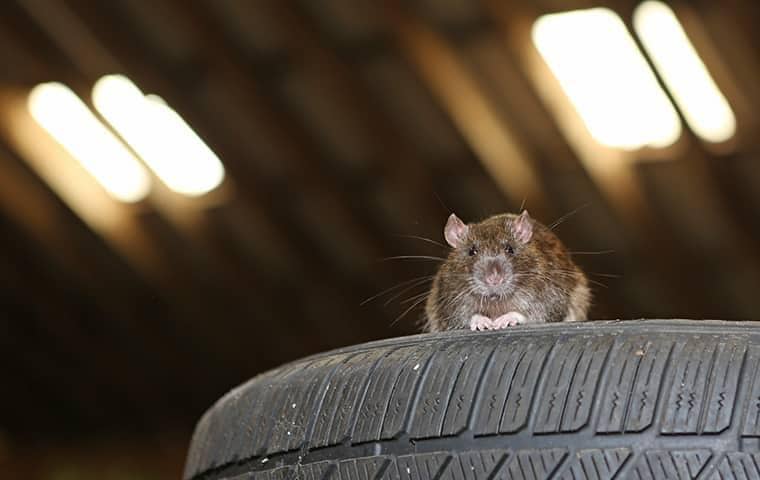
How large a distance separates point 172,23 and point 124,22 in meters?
0.49

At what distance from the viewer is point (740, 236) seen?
1305cm

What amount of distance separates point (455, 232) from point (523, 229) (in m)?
0.20

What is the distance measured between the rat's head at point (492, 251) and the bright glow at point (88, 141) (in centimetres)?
1201

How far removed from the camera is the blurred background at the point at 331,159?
1214 centimetres

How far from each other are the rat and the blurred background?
6.12 m

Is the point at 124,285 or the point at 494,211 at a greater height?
the point at 124,285

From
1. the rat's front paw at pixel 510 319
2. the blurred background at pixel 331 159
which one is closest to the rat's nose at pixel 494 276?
the rat's front paw at pixel 510 319

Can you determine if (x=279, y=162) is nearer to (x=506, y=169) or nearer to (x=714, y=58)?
(x=506, y=169)

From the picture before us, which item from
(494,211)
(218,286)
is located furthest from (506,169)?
(218,286)

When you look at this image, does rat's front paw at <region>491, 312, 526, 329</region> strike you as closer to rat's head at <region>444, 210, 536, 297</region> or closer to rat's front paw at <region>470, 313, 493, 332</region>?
rat's front paw at <region>470, 313, 493, 332</region>

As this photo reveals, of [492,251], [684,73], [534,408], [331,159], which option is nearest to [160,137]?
[331,159]

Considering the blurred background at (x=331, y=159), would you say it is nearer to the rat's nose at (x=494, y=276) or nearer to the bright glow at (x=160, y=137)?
the bright glow at (x=160, y=137)

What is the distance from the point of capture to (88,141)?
16266 mm

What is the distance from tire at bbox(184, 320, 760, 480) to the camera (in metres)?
2.29
